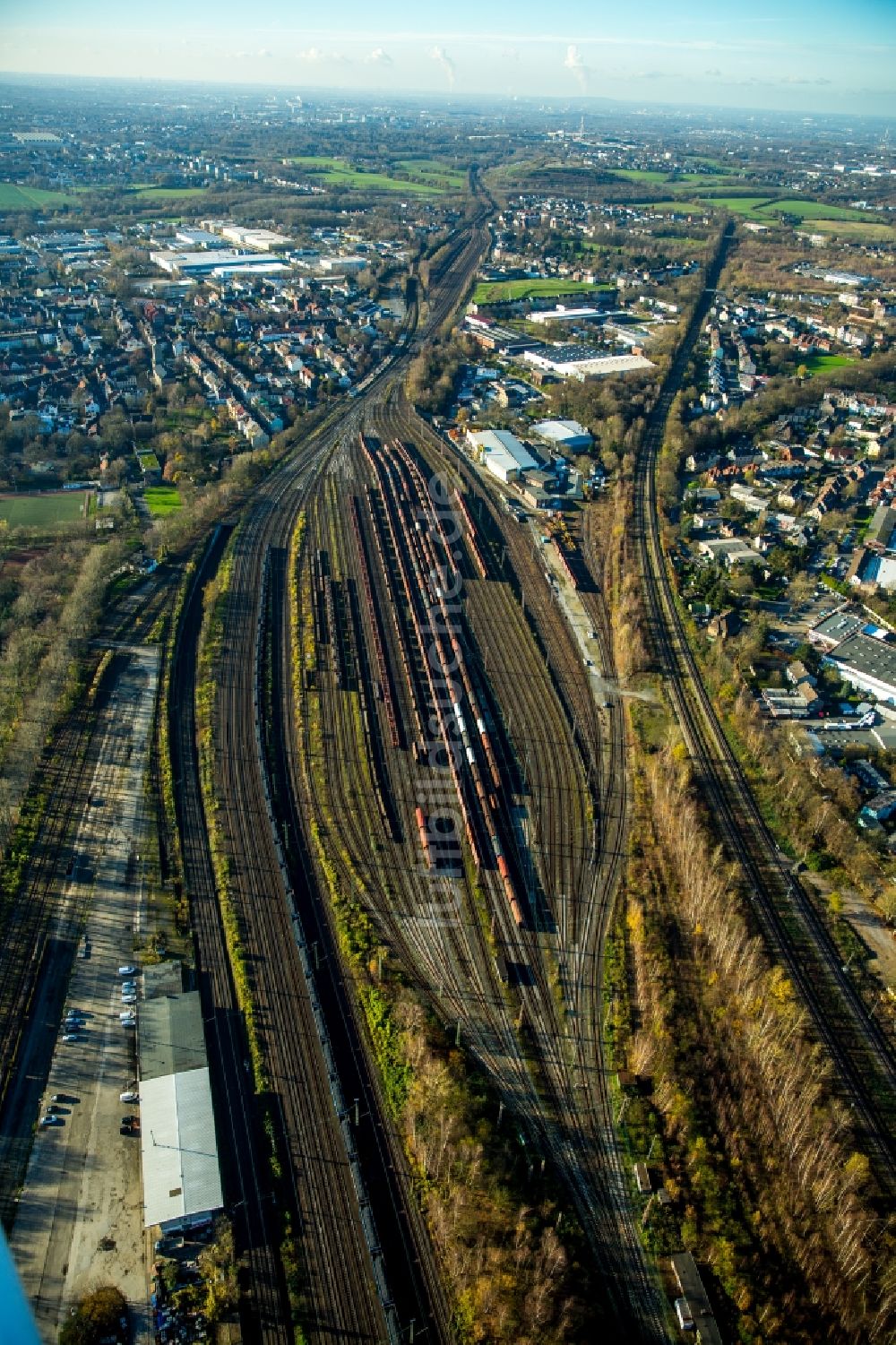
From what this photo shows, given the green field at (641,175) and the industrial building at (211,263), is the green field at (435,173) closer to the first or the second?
the green field at (641,175)

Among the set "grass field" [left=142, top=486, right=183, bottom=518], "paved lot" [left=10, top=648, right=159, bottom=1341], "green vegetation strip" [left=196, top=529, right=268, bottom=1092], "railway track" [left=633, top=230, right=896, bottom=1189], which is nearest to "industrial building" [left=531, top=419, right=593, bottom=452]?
"railway track" [left=633, top=230, right=896, bottom=1189]

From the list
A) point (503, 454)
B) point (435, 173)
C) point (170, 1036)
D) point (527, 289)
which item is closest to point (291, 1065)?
point (170, 1036)

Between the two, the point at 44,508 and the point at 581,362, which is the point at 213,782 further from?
the point at 581,362

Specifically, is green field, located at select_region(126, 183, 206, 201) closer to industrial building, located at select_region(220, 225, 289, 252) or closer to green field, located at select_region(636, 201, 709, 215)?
industrial building, located at select_region(220, 225, 289, 252)

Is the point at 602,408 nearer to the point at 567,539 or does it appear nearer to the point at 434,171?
the point at 567,539

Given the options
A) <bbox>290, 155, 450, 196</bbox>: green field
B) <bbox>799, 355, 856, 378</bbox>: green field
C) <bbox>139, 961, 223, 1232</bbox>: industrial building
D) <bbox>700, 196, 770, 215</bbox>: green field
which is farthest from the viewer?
<bbox>290, 155, 450, 196</bbox>: green field

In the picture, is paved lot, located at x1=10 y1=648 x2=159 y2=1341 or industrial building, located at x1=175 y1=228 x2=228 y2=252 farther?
industrial building, located at x1=175 y1=228 x2=228 y2=252
